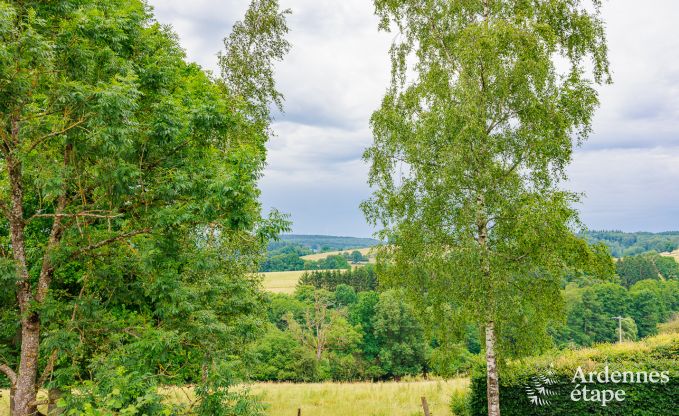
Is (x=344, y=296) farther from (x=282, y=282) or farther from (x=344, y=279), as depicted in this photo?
(x=282, y=282)

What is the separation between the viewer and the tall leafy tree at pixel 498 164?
1112 centimetres

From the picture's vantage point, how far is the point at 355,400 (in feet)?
62.8

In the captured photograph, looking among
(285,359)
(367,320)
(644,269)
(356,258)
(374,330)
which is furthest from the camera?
(356,258)

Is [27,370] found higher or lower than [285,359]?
higher

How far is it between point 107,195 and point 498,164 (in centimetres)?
941

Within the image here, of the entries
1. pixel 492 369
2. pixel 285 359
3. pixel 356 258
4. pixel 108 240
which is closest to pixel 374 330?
pixel 285 359

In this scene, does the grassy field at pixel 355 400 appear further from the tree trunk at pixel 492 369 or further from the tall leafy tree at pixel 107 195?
the tall leafy tree at pixel 107 195

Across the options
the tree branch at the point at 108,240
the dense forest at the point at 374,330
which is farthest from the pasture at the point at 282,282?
the tree branch at the point at 108,240

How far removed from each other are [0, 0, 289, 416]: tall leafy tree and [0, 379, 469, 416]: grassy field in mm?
8057

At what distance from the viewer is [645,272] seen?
327 ft

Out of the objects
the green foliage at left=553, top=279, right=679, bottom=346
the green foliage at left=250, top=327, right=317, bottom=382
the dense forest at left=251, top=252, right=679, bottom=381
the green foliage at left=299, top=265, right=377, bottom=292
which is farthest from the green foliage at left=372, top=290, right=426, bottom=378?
the green foliage at left=299, top=265, right=377, bottom=292

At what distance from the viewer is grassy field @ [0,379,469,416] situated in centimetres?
1696

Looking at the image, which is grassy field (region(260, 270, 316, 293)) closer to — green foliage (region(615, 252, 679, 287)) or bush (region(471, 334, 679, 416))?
green foliage (region(615, 252, 679, 287))

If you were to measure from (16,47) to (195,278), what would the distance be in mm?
6331
